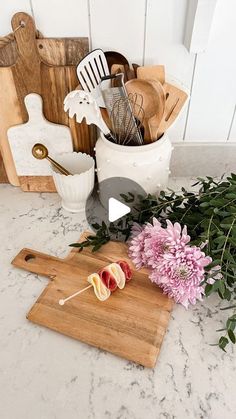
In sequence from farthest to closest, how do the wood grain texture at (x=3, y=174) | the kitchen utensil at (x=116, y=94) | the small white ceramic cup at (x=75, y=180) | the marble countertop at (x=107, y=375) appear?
the wood grain texture at (x=3, y=174), the small white ceramic cup at (x=75, y=180), the kitchen utensil at (x=116, y=94), the marble countertop at (x=107, y=375)

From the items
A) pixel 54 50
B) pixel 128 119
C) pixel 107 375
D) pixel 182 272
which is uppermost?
pixel 54 50

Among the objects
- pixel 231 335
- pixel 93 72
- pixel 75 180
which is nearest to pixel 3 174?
pixel 75 180

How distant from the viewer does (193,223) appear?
2.15 feet

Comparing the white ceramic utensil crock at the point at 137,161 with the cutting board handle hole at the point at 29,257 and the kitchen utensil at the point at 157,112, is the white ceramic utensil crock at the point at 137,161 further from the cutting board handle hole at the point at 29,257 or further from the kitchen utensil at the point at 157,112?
the cutting board handle hole at the point at 29,257

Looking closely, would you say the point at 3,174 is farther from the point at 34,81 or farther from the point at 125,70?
the point at 125,70

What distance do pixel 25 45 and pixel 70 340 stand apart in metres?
0.58

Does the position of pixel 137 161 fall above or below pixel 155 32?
below

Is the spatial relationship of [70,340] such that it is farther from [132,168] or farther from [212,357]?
[132,168]

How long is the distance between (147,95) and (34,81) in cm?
25

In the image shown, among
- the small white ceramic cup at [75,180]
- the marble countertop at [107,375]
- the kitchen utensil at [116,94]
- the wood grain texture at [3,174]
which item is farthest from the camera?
the wood grain texture at [3,174]

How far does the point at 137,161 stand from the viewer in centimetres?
70
